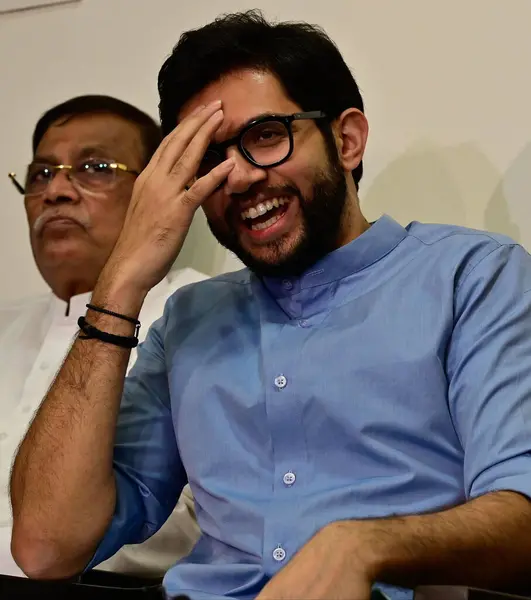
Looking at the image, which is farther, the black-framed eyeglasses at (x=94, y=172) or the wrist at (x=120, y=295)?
the black-framed eyeglasses at (x=94, y=172)

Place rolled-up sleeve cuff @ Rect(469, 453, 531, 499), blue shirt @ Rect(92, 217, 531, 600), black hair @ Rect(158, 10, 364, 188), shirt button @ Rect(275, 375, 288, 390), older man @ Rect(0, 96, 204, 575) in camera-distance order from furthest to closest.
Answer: older man @ Rect(0, 96, 204, 575)
black hair @ Rect(158, 10, 364, 188)
shirt button @ Rect(275, 375, 288, 390)
blue shirt @ Rect(92, 217, 531, 600)
rolled-up sleeve cuff @ Rect(469, 453, 531, 499)

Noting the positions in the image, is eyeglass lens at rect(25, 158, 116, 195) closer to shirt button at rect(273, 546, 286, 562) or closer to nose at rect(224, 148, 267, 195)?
nose at rect(224, 148, 267, 195)

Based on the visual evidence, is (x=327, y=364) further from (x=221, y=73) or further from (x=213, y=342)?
(x=221, y=73)

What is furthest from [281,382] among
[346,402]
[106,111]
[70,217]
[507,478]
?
[106,111]

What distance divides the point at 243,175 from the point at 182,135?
0.11 meters

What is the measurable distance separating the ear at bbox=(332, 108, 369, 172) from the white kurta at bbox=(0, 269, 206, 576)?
0.54 metres

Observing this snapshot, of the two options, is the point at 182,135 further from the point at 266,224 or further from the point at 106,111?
the point at 106,111

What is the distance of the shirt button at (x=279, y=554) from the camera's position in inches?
36.9

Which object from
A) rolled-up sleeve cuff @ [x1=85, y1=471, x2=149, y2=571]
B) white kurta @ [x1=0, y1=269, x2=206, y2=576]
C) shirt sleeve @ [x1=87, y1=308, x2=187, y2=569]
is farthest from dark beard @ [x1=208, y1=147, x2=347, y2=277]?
white kurta @ [x1=0, y1=269, x2=206, y2=576]

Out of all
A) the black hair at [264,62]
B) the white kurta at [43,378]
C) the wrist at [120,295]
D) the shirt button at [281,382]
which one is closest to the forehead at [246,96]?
the black hair at [264,62]

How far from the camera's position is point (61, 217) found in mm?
1672

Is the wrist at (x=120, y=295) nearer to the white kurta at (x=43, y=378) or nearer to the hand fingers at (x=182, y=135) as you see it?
the hand fingers at (x=182, y=135)

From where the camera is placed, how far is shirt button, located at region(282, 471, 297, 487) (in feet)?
3.20

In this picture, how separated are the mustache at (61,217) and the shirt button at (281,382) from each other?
798mm
